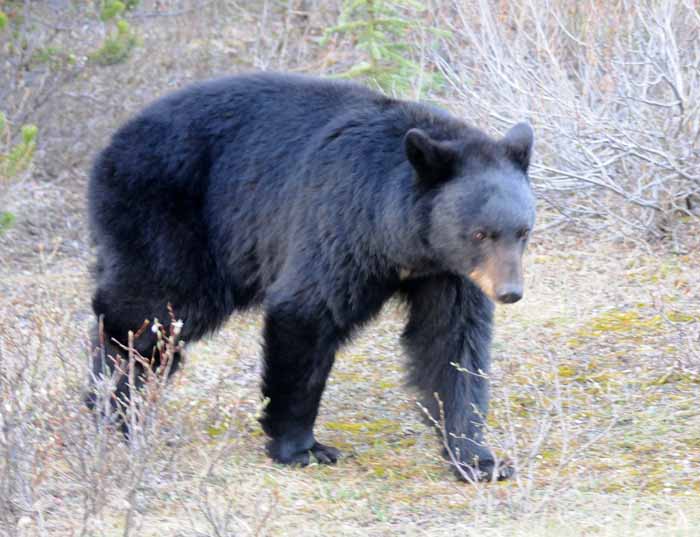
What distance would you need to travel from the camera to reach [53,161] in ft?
36.1

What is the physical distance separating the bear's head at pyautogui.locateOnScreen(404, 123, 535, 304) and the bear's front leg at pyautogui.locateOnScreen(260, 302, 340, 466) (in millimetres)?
701

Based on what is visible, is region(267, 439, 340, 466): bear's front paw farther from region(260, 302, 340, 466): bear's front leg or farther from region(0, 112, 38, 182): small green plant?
region(0, 112, 38, 182): small green plant

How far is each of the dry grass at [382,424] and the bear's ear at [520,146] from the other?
94 cm

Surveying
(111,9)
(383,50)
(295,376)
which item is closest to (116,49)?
(111,9)

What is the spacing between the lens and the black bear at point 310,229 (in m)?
5.11

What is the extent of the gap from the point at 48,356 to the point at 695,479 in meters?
3.66

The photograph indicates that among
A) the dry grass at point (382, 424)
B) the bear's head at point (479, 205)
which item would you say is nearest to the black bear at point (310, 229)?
the bear's head at point (479, 205)

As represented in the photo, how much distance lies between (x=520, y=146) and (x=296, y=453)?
6.03 ft

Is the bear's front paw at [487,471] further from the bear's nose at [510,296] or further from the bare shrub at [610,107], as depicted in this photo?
the bare shrub at [610,107]

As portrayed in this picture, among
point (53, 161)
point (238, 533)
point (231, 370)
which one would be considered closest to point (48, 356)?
point (231, 370)

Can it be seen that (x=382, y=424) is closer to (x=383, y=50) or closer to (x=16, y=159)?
(x=16, y=159)

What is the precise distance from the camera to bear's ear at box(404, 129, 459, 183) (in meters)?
5.00

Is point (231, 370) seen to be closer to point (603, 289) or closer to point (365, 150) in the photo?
point (365, 150)

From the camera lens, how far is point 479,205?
500 cm
